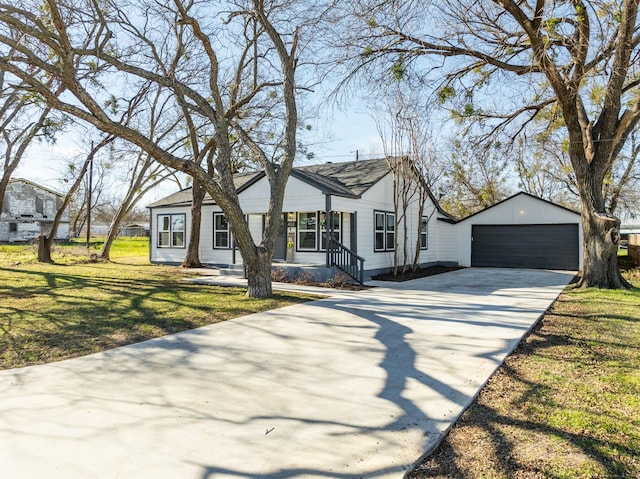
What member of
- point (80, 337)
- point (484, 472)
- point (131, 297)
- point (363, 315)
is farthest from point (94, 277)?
point (484, 472)

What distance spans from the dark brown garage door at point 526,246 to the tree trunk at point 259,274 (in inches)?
500

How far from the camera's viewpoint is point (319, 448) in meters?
2.79

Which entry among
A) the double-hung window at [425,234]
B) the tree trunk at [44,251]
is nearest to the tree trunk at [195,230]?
the tree trunk at [44,251]

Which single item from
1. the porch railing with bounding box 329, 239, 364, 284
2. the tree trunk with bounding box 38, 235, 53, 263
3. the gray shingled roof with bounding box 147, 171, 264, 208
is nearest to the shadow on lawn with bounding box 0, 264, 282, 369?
the porch railing with bounding box 329, 239, 364, 284

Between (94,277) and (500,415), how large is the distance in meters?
12.9

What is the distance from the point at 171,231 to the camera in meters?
18.2

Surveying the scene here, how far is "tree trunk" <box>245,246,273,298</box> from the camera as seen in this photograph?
903 centimetres

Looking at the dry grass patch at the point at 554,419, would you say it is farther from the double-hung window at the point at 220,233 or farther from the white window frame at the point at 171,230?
the white window frame at the point at 171,230

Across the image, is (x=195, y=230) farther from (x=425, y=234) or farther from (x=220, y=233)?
(x=425, y=234)

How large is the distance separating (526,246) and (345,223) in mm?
8868

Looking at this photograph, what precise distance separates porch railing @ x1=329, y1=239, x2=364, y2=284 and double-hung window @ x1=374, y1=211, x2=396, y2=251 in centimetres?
208

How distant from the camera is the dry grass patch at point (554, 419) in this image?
257 centimetres

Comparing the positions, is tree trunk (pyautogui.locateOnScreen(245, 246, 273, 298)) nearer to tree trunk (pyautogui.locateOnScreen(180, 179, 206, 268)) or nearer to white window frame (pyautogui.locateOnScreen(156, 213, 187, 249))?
Answer: tree trunk (pyautogui.locateOnScreen(180, 179, 206, 268))

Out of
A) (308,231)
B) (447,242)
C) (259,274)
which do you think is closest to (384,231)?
(308,231)
